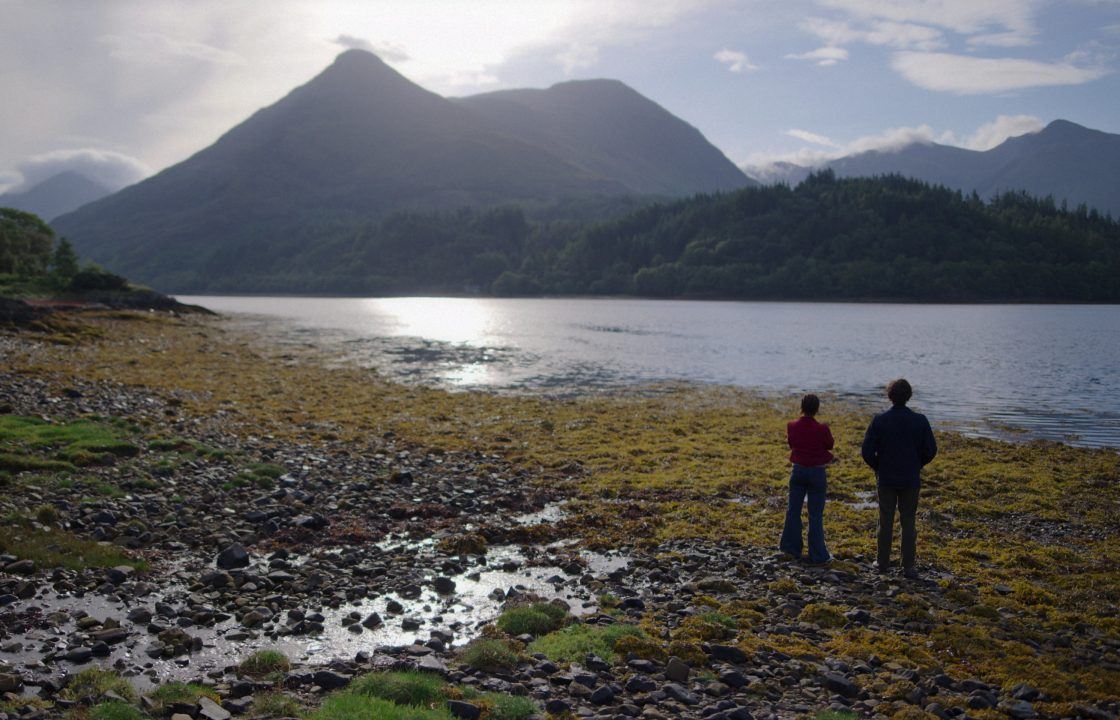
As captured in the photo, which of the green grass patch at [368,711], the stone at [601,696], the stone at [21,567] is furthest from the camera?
the stone at [21,567]

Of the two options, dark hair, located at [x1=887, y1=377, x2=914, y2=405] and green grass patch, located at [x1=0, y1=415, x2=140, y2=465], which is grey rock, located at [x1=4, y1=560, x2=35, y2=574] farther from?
dark hair, located at [x1=887, y1=377, x2=914, y2=405]

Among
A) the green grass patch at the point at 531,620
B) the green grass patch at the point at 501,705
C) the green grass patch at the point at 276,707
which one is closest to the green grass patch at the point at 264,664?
the green grass patch at the point at 276,707

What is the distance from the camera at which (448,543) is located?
14609 mm

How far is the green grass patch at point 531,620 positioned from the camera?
35.3ft

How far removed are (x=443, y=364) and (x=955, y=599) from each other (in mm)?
50380

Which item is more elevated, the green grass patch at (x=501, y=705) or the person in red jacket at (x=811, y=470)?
the person in red jacket at (x=811, y=470)

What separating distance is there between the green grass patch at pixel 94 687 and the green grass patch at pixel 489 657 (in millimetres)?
3791

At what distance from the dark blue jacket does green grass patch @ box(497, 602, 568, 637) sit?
6.17 m

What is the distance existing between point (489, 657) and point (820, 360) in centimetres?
6200

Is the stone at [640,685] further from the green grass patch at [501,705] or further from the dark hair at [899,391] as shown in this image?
the dark hair at [899,391]

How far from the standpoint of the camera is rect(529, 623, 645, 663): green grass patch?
9797mm

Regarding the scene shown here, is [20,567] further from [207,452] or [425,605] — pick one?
[207,452]

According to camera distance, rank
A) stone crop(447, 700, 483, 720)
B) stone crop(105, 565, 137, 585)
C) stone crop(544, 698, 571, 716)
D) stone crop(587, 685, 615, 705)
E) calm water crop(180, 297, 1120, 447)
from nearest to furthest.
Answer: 1. stone crop(447, 700, 483, 720)
2. stone crop(544, 698, 571, 716)
3. stone crop(587, 685, 615, 705)
4. stone crop(105, 565, 137, 585)
5. calm water crop(180, 297, 1120, 447)

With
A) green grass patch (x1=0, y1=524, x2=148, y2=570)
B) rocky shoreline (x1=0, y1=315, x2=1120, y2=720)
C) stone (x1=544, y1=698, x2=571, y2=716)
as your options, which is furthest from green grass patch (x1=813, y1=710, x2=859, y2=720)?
green grass patch (x1=0, y1=524, x2=148, y2=570)
